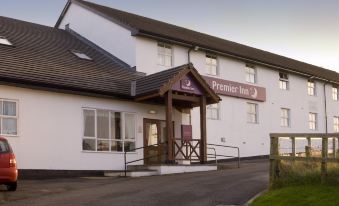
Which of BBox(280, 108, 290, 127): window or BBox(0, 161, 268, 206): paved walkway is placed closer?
BBox(0, 161, 268, 206): paved walkway

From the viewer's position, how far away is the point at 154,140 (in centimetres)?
2609

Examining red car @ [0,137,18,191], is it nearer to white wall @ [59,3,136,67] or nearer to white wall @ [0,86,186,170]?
white wall @ [0,86,186,170]

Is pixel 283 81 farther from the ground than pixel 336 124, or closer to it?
farther from the ground

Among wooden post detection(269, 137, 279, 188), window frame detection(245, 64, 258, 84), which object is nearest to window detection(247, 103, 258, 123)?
window frame detection(245, 64, 258, 84)

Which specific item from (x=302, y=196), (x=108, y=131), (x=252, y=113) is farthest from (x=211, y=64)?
(x=302, y=196)

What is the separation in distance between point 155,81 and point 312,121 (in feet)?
60.5

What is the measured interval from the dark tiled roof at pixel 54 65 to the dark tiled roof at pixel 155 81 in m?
0.58

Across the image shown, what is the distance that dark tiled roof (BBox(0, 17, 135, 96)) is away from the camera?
2134 centimetres

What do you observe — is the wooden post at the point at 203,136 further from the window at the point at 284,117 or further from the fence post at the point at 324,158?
the fence post at the point at 324,158

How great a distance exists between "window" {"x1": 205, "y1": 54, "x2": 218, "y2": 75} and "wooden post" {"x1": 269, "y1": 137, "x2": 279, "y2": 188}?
1638cm

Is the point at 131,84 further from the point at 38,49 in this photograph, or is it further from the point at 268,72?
the point at 268,72

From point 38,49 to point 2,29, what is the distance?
2533 mm

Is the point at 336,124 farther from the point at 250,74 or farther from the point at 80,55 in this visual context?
the point at 80,55

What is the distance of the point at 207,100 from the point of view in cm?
2625
